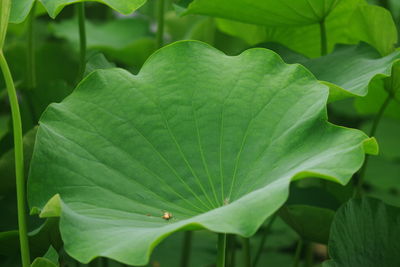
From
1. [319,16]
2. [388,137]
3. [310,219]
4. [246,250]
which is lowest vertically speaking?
[388,137]

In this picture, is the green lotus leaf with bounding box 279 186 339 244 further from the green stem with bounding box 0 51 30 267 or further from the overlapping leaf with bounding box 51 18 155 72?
the overlapping leaf with bounding box 51 18 155 72

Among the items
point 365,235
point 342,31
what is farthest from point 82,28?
point 365,235

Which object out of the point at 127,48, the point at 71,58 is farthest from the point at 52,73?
the point at 127,48

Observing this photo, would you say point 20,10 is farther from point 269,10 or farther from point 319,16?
point 319,16

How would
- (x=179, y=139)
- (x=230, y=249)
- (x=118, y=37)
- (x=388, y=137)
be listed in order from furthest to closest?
(x=388, y=137), (x=118, y=37), (x=230, y=249), (x=179, y=139)

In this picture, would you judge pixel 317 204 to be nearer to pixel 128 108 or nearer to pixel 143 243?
pixel 128 108

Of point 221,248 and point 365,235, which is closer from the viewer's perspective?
point 221,248

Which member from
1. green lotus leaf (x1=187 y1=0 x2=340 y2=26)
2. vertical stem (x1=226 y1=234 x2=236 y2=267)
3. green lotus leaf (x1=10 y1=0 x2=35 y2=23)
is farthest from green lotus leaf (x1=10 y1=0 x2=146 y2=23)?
vertical stem (x1=226 y1=234 x2=236 y2=267)
